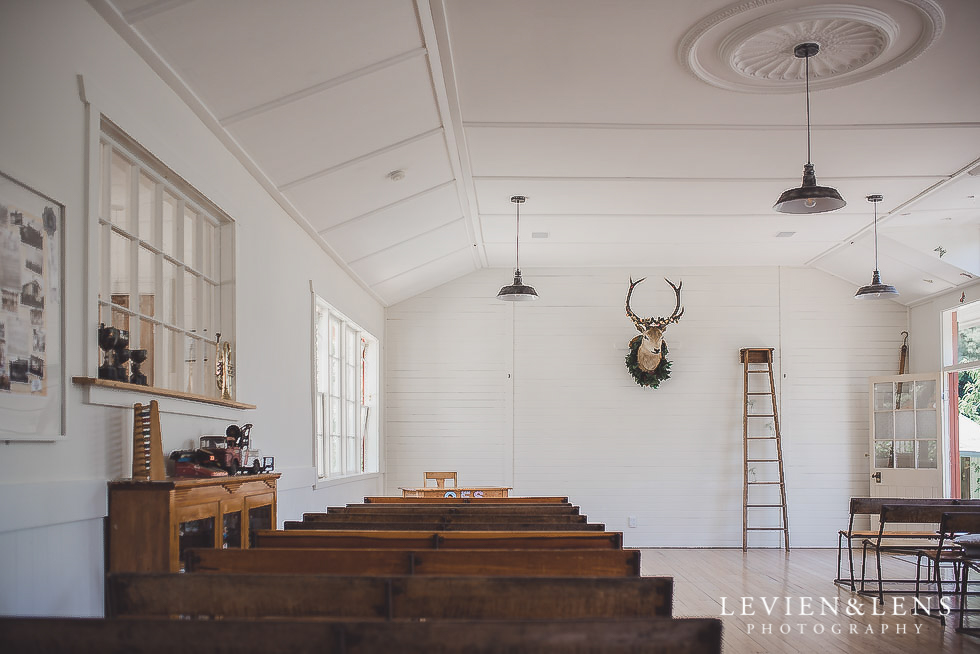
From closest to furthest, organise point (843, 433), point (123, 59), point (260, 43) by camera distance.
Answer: point (123, 59), point (260, 43), point (843, 433)

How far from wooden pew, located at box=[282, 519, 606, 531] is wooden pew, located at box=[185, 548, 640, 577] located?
1.10m

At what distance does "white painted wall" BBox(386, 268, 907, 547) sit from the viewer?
10859mm

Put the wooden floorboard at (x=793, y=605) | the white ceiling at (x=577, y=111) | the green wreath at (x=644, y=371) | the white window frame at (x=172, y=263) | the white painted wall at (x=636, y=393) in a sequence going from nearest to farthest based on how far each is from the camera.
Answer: the white window frame at (x=172, y=263), the white ceiling at (x=577, y=111), the wooden floorboard at (x=793, y=605), the green wreath at (x=644, y=371), the white painted wall at (x=636, y=393)

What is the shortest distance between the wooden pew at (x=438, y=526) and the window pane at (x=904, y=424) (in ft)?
23.5

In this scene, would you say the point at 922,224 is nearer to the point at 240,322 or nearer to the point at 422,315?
the point at 422,315

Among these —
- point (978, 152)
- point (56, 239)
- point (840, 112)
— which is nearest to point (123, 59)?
point (56, 239)

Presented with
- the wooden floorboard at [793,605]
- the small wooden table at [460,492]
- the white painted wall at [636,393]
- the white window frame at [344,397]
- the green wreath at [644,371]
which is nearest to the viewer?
the wooden floorboard at [793,605]

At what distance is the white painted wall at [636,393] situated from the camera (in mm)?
10859

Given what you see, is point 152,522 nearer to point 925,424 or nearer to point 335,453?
point 335,453

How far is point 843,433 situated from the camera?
1097 centimetres

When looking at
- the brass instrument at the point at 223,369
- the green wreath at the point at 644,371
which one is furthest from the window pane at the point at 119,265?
the green wreath at the point at 644,371

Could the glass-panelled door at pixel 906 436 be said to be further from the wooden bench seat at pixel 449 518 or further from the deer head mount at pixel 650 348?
the wooden bench seat at pixel 449 518

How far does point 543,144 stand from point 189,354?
123 inches

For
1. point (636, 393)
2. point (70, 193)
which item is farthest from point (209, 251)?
point (636, 393)
